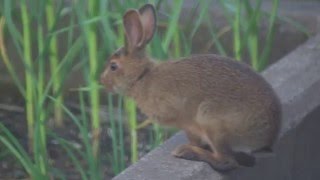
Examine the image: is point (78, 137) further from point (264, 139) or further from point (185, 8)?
point (264, 139)

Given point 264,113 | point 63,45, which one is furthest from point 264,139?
point 63,45

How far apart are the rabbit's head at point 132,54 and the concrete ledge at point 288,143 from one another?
279 mm

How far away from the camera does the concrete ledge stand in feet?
13.8

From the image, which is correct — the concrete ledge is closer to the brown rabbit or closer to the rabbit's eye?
the brown rabbit

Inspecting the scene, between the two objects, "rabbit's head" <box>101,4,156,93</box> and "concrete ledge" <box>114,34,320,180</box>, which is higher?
"rabbit's head" <box>101,4,156,93</box>

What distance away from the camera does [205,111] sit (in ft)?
13.7

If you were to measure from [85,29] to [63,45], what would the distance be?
5.54ft

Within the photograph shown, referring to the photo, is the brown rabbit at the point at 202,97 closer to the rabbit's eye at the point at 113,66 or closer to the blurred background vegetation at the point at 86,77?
the rabbit's eye at the point at 113,66

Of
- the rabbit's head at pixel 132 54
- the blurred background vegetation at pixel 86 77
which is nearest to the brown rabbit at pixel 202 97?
the rabbit's head at pixel 132 54

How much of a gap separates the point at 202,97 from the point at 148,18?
0.35 m

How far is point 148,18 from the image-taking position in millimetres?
4309

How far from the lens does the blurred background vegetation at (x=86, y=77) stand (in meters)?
4.79

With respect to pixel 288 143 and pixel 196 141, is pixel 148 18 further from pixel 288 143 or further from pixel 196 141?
pixel 288 143

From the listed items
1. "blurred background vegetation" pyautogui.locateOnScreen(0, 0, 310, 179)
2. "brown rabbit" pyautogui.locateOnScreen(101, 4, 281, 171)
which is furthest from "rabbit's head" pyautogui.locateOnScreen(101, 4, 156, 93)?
"blurred background vegetation" pyautogui.locateOnScreen(0, 0, 310, 179)
